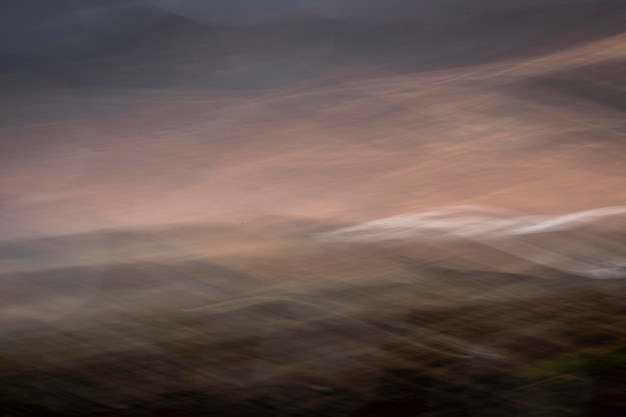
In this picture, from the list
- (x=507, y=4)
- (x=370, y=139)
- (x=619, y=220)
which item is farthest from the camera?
(x=507, y=4)

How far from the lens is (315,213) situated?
143cm

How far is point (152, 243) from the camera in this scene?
137 centimetres

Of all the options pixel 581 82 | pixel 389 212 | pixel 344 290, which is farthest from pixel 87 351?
pixel 581 82

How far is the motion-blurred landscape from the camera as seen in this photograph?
107 cm

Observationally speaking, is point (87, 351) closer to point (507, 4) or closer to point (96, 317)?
point (96, 317)

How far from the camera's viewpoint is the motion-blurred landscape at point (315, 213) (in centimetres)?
107

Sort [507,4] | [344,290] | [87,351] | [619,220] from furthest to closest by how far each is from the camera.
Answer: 1. [507,4]
2. [619,220]
3. [344,290]
4. [87,351]

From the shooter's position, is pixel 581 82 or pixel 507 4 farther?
pixel 507 4

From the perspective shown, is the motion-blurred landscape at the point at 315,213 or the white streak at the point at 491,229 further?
the white streak at the point at 491,229

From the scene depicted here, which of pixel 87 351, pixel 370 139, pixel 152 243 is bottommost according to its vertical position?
pixel 87 351

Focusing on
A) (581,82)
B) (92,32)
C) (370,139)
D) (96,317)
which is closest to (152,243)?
(96,317)

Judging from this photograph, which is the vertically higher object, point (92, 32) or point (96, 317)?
point (92, 32)

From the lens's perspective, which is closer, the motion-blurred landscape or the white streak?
the motion-blurred landscape

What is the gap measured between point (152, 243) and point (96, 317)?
0.67 feet
